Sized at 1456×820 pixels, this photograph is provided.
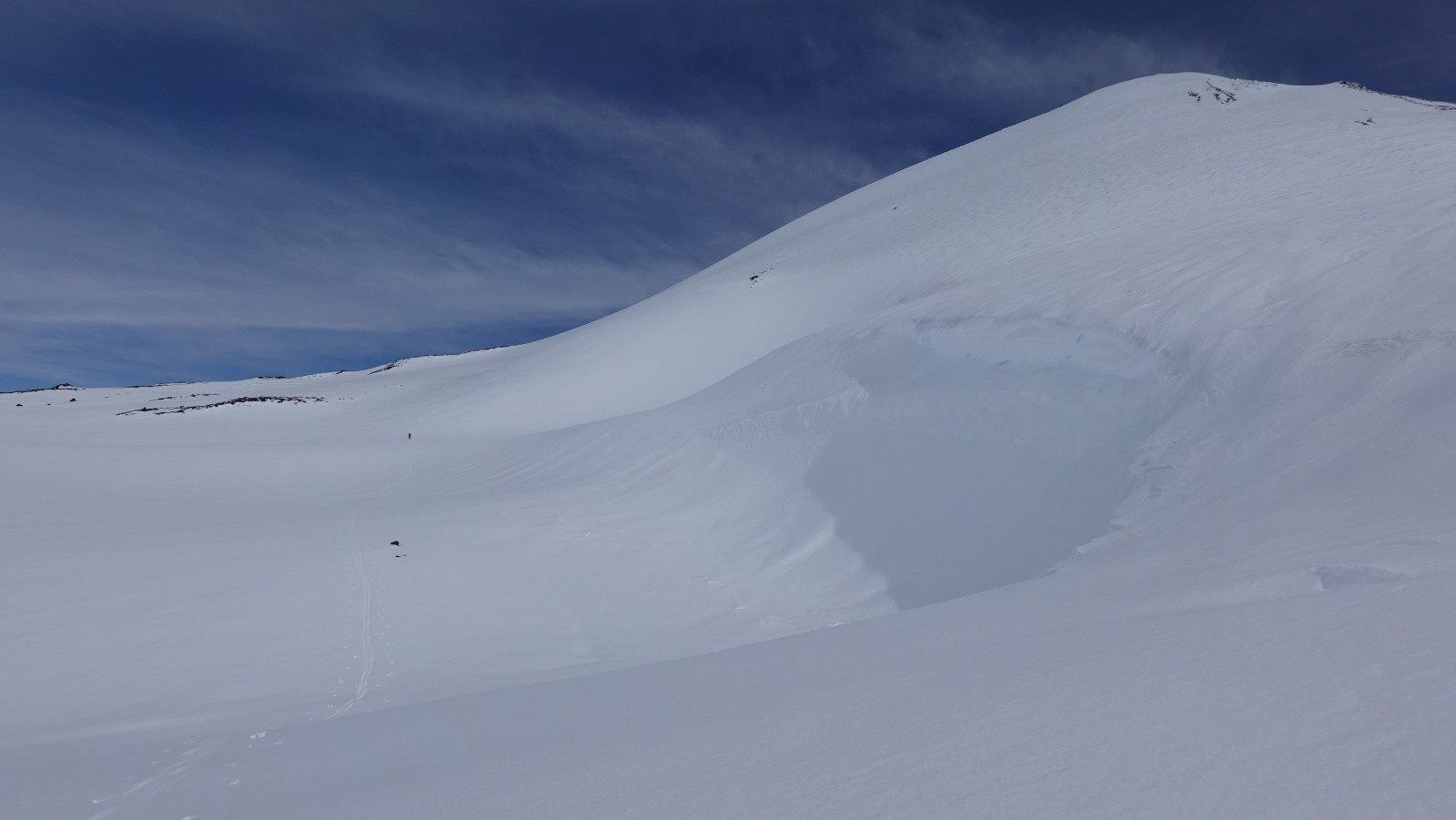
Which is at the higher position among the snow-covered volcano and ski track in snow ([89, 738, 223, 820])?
the snow-covered volcano

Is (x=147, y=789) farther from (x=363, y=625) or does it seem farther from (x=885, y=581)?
(x=885, y=581)

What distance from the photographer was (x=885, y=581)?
7.55 m

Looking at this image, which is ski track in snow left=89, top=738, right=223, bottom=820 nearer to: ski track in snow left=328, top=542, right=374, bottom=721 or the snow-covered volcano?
the snow-covered volcano

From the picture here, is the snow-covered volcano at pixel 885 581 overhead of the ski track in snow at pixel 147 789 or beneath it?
overhead

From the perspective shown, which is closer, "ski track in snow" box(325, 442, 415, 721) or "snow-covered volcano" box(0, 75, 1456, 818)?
"snow-covered volcano" box(0, 75, 1456, 818)

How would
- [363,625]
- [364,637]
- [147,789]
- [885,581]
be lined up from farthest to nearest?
[885,581] → [363,625] → [364,637] → [147,789]

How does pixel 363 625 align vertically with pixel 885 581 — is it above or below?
above

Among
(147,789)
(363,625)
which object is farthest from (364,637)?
(147,789)

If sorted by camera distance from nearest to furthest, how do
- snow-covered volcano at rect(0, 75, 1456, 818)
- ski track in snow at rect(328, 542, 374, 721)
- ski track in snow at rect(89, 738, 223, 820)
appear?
snow-covered volcano at rect(0, 75, 1456, 818)
ski track in snow at rect(89, 738, 223, 820)
ski track in snow at rect(328, 542, 374, 721)

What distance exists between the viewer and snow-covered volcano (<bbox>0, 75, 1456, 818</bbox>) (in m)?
2.07

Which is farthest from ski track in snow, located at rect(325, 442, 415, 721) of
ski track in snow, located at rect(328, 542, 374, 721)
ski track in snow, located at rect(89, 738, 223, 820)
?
ski track in snow, located at rect(89, 738, 223, 820)

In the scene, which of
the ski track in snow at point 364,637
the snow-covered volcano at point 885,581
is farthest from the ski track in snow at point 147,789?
the ski track in snow at point 364,637

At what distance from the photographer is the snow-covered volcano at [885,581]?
2.07 meters

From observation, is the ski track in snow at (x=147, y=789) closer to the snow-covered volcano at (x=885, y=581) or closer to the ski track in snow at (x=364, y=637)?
the snow-covered volcano at (x=885, y=581)
